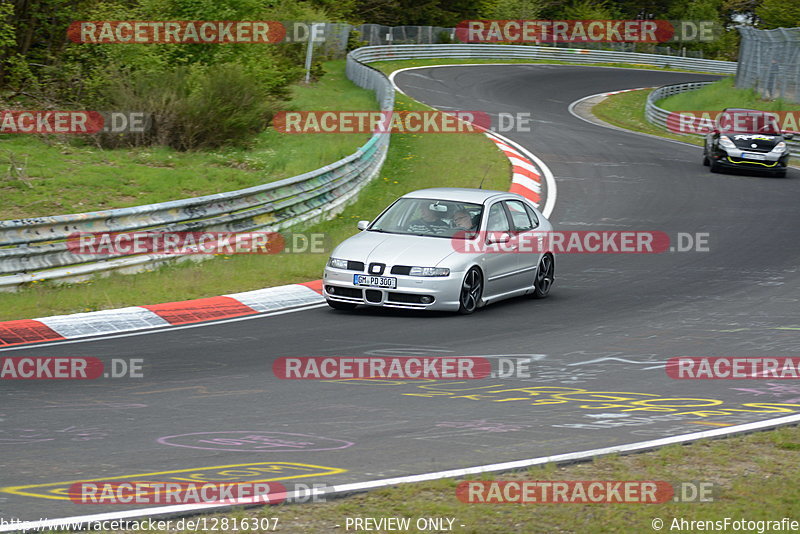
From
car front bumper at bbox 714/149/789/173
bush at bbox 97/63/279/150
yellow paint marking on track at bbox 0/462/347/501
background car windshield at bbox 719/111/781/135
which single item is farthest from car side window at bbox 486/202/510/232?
background car windshield at bbox 719/111/781/135

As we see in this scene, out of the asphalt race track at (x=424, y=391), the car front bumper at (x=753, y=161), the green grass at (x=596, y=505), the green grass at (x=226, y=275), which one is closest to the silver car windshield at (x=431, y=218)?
the asphalt race track at (x=424, y=391)

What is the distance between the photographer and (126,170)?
19.2 metres

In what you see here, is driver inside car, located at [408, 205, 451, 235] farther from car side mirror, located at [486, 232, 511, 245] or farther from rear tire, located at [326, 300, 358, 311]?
rear tire, located at [326, 300, 358, 311]

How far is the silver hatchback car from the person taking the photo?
11914 millimetres

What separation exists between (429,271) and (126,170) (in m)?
9.16

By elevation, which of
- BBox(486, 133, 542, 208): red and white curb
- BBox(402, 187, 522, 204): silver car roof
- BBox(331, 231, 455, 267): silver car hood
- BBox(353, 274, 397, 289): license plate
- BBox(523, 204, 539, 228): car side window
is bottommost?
BBox(486, 133, 542, 208): red and white curb

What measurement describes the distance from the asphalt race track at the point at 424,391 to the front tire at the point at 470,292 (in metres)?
0.13

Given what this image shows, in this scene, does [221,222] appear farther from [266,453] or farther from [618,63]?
[618,63]

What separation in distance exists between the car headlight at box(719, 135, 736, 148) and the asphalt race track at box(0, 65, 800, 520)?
30.1 ft

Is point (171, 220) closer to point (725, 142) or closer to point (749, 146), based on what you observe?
point (725, 142)

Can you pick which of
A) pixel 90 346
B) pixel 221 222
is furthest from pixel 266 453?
pixel 221 222

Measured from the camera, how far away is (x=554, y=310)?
41.5 feet

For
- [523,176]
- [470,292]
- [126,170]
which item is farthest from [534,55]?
[470,292]

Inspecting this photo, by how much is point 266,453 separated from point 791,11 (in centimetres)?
6860
